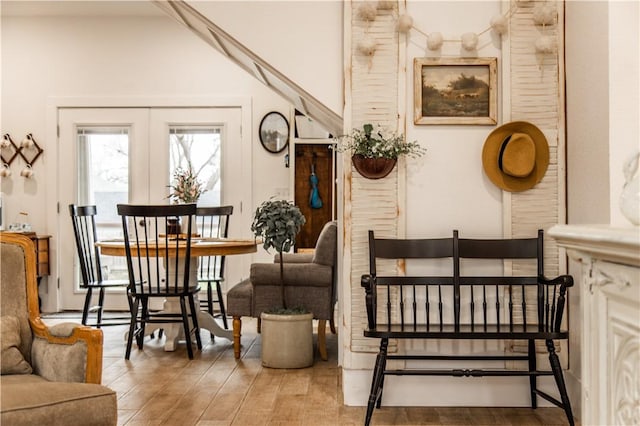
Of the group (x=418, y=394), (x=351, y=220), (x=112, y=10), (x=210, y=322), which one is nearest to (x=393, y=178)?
(x=351, y=220)

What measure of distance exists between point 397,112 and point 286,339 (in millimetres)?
1669

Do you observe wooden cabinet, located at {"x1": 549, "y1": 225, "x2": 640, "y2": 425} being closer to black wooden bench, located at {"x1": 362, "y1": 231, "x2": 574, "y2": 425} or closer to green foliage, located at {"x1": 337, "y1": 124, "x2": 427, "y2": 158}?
black wooden bench, located at {"x1": 362, "y1": 231, "x2": 574, "y2": 425}

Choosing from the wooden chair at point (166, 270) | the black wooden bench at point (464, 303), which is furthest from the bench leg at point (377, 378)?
the wooden chair at point (166, 270)

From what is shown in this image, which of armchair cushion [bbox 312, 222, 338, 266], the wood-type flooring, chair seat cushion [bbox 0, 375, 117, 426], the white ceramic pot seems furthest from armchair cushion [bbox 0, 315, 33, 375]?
armchair cushion [bbox 312, 222, 338, 266]

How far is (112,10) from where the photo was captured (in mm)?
6637

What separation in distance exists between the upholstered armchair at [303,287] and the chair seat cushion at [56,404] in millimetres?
2388

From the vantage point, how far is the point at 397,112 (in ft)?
12.0

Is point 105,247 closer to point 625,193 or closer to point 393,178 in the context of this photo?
point 393,178

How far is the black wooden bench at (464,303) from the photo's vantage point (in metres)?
3.23

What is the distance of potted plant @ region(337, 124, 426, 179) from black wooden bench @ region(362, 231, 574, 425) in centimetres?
37

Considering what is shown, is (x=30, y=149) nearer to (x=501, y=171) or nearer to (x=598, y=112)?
(x=501, y=171)

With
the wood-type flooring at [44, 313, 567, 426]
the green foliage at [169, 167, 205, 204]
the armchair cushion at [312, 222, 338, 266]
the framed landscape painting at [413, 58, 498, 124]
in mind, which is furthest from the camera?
the green foliage at [169, 167, 205, 204]

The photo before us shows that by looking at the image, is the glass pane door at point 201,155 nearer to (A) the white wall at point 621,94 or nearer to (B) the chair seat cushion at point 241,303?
(B) the chair seat cushion at point 241,303

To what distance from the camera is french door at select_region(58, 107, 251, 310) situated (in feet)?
22.2
